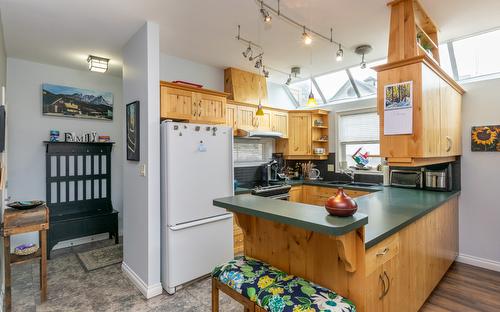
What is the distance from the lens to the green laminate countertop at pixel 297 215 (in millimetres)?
1228

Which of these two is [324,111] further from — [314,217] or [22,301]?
[22,301]

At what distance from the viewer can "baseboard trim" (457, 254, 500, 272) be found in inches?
122

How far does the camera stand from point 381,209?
2225 mm

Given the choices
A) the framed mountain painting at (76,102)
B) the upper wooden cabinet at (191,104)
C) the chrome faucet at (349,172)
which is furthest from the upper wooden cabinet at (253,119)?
the framed mountain painting at (76,102)

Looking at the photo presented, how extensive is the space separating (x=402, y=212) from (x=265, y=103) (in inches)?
115

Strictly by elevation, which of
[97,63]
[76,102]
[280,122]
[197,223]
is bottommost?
[197,223]

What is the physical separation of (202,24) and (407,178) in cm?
309

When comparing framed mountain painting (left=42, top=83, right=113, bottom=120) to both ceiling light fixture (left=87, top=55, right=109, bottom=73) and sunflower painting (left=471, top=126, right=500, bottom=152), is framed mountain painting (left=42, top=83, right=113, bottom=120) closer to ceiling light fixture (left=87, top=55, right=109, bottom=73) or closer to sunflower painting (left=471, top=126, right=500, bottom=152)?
ceiling light fixture (left=87, top=55, right=109, bottom=73)

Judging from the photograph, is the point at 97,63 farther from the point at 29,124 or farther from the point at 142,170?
the point at 142,170

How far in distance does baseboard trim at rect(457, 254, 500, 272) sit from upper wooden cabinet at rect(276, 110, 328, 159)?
2315 mm

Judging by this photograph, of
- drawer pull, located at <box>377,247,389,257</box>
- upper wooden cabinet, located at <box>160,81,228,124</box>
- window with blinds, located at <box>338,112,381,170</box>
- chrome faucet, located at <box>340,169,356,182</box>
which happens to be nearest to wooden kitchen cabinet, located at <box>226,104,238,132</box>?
upper wooden cabinet, located at <box>160,81,228,124</box>

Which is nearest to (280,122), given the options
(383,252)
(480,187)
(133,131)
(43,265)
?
(133,131)

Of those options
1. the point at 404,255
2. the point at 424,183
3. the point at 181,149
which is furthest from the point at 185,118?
the point at 424,183

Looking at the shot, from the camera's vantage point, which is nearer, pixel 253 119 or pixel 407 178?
pixel 407 178
